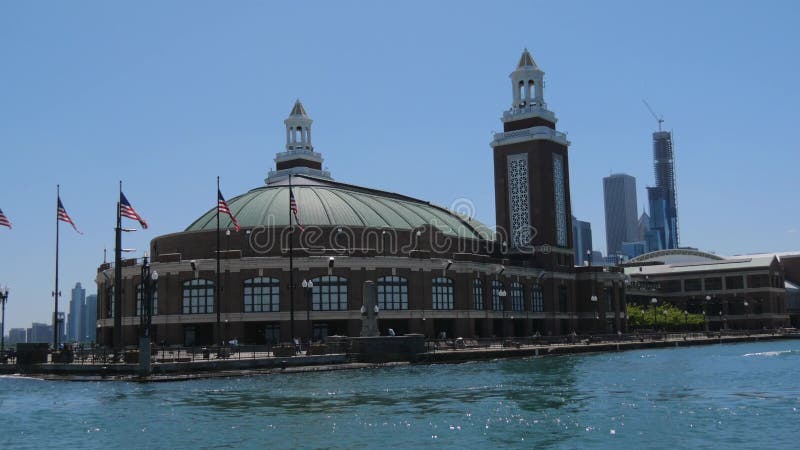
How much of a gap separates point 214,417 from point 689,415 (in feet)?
66.0

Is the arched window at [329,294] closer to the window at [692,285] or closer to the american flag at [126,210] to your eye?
the american flag at [126,210]

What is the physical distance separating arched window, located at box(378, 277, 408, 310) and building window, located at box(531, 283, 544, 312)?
80.6ft

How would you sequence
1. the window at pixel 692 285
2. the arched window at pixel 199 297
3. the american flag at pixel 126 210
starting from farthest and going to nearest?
the window at pixel 692 285, the arched window at pixel 199 297, the american flag at pixel 126 210

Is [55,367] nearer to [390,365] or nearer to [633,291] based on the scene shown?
[390,365]

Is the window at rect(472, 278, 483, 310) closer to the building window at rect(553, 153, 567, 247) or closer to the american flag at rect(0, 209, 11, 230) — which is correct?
the building window at rect(553, 153, 567, 247)

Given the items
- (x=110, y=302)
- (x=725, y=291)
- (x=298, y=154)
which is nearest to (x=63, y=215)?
(x=110, y=302)

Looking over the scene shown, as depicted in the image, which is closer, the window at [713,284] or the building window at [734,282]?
the building window at [734,282]

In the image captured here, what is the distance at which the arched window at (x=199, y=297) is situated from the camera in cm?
9544

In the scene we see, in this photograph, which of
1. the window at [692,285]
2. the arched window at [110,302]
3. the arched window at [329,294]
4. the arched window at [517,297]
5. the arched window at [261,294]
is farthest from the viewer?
the window at [692,285]

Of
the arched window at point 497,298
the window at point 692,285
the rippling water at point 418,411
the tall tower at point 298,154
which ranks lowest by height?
the rippling water at point 418,411

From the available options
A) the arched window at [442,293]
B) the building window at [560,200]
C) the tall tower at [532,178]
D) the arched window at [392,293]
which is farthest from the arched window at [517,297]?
the arched window at [392,293]

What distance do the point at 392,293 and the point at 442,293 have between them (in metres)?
6.89

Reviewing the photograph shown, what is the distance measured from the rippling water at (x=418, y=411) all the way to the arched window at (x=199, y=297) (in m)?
32.6

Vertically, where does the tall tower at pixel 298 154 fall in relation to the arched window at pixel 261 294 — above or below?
above
